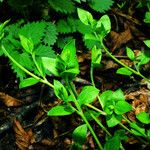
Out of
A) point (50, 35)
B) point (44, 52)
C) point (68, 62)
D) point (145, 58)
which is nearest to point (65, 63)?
point (68, 62)

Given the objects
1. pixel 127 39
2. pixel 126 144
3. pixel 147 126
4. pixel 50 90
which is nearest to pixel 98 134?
pixel 126 144

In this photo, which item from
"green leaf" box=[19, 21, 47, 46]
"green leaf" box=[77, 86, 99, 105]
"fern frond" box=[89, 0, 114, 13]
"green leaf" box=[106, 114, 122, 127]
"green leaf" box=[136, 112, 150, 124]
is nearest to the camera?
"green leaf" box=[77, 86, 99, 105]

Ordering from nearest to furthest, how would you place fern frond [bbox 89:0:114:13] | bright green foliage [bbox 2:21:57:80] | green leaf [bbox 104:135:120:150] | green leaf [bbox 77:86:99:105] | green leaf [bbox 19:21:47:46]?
green leaf [bbox 104:135:120:150] → green leaf [bbox 77:86:99:105] → bright green foliage [bbox 2:21:57:80] → green leaf [bbox 19:21:47:46] → fern frond [bbox 89:0:114:13]

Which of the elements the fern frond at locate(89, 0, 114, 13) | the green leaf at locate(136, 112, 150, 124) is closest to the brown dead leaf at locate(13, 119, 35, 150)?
the green leaf at locate(136, 112, 150, 124)

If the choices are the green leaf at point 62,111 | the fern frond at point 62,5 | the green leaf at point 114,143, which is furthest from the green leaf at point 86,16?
the fern frond at point 62,5

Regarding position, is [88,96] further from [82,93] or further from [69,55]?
[69,55]

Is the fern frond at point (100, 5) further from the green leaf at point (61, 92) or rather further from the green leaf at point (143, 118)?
the green leaf at point (61, 92)

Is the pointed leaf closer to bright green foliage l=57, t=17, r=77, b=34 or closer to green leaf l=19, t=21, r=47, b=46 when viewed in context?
green leaf l=19, t=21, r=47, b=46
